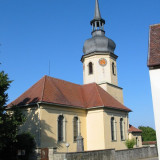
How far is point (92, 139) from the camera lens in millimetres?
26094

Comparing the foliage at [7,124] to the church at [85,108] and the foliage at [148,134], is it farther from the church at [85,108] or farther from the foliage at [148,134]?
the foliage at [148,134]

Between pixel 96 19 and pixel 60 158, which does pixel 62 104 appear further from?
pixel 96 19

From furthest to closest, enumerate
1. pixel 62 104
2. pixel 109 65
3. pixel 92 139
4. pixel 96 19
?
pixel 96 19 < pixel 109 65 < pixel 92 139 < pixel 62 104

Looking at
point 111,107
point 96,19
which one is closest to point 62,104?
point 111,107

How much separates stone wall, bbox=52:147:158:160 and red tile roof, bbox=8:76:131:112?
5630 millimetres

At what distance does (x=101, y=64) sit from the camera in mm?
32031

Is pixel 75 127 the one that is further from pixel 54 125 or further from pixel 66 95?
pixel 66 95

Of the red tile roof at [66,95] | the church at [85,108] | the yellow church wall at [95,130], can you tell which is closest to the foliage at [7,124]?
the church at [85,108]

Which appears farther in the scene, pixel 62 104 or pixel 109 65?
pixel 109 65

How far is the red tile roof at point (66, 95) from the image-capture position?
2364cm

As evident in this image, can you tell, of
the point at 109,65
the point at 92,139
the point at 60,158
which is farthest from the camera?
the point at 109,65

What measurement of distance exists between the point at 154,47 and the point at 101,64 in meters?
18.5

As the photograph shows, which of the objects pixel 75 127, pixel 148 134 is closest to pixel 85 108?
pixel 75 127

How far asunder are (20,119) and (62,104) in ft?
21.9
